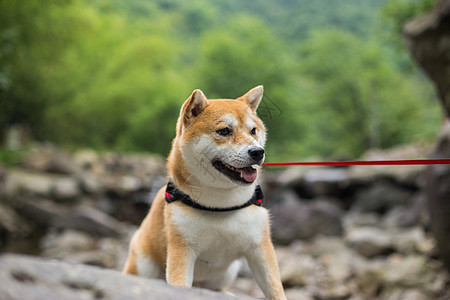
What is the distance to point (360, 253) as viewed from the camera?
23.6 ft

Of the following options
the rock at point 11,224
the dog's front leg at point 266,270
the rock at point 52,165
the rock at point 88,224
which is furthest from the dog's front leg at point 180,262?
the rock at point 52,165

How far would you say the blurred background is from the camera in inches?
261

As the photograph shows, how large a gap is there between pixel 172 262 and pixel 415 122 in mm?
25532

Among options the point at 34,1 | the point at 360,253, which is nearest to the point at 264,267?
the point at 360,253

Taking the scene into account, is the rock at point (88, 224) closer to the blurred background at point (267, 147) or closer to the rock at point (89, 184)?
the blurred background at point (267, 147)

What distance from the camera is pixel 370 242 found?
283 inches

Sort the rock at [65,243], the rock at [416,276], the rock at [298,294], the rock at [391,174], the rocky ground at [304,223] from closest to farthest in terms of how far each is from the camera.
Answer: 1. the rock at [416,276]
2. the rock at [298,294]
3. the rocky ground at [304,223]
4. the rock at [65,243]
5. the rock at [391,174]

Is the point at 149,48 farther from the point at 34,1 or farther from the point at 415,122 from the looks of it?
the point at 415,122

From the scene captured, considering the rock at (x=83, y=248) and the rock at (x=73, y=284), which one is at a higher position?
the rock at (x=73, y=284)

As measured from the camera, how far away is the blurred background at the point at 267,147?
663 cm

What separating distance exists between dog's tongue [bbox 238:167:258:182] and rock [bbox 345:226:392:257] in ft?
18.6

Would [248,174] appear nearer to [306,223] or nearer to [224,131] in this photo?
[224,131]

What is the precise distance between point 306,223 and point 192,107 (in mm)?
6856

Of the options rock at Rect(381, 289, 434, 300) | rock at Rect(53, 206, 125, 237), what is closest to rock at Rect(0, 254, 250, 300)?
rock at Rect(381, 289, 434, 300)
